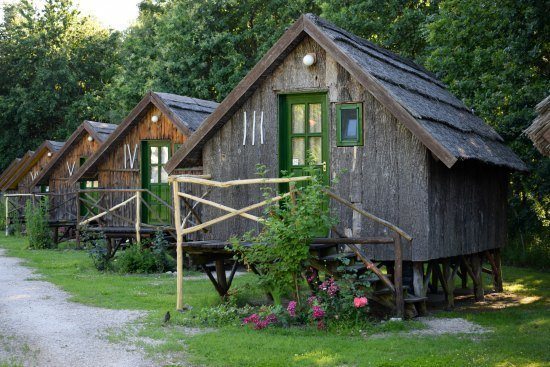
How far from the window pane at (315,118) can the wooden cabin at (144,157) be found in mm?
8126

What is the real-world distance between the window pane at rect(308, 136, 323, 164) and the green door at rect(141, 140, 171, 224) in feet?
31.7

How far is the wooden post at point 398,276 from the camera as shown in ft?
42.4

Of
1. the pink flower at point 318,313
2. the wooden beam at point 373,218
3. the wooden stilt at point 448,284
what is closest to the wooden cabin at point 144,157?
the wooden stilt at point 448,284

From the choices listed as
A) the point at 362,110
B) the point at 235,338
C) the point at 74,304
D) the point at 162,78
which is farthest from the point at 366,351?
the point at 162,78

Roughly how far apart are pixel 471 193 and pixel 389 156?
10.4 feet

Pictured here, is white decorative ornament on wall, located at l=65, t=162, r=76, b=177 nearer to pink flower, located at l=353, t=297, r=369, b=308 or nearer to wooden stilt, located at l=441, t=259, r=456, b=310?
wooden stilt, located at l=441, t=259, r=456, b=310

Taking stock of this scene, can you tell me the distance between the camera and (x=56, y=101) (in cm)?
4769

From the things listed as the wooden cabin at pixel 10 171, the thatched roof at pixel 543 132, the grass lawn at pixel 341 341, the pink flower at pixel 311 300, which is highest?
the wooden cabin at pixel 10 171

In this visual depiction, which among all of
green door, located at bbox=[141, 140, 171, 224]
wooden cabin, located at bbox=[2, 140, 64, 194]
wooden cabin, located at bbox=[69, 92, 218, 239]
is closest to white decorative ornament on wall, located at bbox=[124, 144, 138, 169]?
wooden cabin, located at bbox=[69, 92, 218, 239]

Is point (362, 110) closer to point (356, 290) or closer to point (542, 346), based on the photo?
point (356, 290)

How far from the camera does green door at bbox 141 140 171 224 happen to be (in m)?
23.9

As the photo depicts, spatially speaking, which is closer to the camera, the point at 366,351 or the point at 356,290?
the point at 366,351

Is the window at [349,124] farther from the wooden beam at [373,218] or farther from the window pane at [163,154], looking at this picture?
the window pane at [163,154]

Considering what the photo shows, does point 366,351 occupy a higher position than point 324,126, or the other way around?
point 324,126
